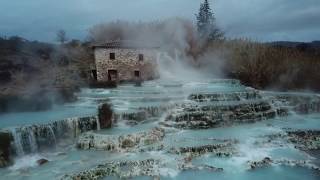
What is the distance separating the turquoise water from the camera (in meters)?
13.5

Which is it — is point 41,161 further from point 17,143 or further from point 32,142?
point 32,142

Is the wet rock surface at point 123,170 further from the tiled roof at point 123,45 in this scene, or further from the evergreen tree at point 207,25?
the evergreen tree at point 207,25

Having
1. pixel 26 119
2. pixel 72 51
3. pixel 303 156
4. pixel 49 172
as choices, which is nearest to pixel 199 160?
pixel 303 156

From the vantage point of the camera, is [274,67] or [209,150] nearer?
[209,150]

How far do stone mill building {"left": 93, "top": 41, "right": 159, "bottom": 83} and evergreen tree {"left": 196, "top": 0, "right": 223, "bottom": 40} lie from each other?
1973 cm

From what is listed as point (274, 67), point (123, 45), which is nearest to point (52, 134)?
point (123, 45)

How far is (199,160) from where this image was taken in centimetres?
1477

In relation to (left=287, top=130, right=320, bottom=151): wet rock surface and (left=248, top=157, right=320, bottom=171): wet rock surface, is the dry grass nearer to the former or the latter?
(left=287, top=130, right=320, bottom=151): wet rock surface

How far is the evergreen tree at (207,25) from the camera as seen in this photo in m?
53.2

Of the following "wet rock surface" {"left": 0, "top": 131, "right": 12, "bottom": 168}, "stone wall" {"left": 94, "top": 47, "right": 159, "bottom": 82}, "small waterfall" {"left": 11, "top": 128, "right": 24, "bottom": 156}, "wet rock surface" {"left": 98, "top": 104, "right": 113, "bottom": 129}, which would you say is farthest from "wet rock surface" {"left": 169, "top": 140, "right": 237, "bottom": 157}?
"stone wall" {"left": 94, "top": 47, "right": 159, "bottom": 82}

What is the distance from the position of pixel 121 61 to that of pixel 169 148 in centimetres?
1795

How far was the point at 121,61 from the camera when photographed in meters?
32.9

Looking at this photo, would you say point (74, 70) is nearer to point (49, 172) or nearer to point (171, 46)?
point (171, 46)

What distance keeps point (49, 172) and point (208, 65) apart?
27.4 meters
